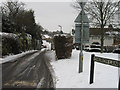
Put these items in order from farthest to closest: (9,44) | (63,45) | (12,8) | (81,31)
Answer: (12,8), (9,44), (63,45), (81,31)

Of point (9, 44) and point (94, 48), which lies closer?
point (9, 44)

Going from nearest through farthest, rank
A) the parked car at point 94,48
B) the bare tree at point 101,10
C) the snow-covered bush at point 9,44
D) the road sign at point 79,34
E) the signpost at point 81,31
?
the signpost at point 81,31
the road sign at point 79,34
the snow-covered bush at point 9,44
the bare tree at point 101,10
the parked car at point 94,48

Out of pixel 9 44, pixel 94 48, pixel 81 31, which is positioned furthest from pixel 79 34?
pixel 94 48

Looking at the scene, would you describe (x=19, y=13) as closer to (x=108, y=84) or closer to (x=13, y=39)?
(x=13, y=39)

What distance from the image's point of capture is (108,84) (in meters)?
8.23

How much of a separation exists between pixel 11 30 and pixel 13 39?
8.23m

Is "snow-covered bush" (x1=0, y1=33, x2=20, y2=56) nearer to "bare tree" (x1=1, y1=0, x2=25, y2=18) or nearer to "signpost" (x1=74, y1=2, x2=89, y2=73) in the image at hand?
"signpost" (x1=74, y1=2, x2=89, y2=73)

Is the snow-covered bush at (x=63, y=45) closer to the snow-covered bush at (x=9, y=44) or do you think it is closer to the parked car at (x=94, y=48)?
the snow-covered bush at (x=9, y=44)

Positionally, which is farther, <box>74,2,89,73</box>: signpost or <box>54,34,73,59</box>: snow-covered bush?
<box>54,34,73,59</box>: snow-covered bush

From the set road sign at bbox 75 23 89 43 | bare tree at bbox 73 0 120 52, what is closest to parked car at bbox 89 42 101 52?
bare tree at bbox 73 0 120 52

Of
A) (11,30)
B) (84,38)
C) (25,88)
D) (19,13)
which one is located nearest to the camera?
(25,88)

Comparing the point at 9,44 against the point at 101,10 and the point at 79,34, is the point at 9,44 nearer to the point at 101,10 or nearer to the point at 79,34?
the point at 101,10

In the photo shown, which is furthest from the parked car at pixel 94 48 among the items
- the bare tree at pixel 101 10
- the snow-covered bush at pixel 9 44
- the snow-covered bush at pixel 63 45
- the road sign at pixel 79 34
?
the road sign at pixel 79 34

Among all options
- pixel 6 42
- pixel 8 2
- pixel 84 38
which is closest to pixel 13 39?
pixel 6 42
